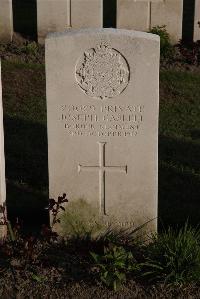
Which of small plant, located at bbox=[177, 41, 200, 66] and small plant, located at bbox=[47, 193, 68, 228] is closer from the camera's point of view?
small plant, located at bbox=[47, 193, 68, 228]

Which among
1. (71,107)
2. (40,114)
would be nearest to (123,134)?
(71,107)

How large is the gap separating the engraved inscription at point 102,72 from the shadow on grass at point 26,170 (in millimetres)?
1693

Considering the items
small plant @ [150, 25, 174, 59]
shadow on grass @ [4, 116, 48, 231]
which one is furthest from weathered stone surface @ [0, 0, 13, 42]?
shadow on grass @ [4, 116, 48, 231]

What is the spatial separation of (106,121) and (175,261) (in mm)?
1447

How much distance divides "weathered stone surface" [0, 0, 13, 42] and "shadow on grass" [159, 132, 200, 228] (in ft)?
15.7

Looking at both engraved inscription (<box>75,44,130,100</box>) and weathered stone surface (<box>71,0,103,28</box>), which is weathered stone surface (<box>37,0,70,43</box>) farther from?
engraved inscription (<box>75,44,130,100</box>)

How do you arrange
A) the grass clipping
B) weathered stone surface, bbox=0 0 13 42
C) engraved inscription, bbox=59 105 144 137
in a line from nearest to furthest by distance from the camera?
1. engraved inscription, bbox=59 105 144 137
2. the grass clipping
3. weathered stone surface, bbox=0 0 13 42

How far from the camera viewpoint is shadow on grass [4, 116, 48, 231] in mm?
6952

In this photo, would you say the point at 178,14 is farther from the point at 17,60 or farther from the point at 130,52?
the point at 130,52

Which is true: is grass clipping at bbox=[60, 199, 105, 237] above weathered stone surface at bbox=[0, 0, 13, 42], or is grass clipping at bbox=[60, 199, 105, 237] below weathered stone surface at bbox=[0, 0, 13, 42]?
below

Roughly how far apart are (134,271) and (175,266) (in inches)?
15.8

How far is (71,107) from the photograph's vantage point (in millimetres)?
5871

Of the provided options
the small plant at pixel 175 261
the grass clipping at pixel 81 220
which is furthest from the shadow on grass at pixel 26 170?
the small plant at pixel 175 261

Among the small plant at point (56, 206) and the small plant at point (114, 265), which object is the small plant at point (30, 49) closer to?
the small plant at point (56, 206)
